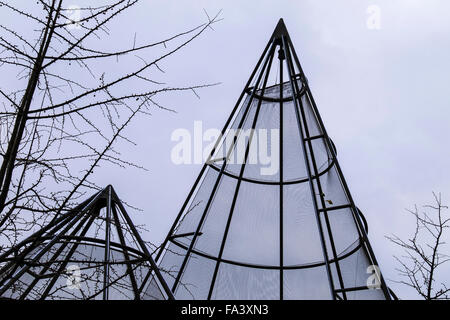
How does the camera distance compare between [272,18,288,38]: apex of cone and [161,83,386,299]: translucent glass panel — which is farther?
[161,83,386,299]: translucent glass panel

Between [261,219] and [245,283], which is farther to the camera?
[261,219]

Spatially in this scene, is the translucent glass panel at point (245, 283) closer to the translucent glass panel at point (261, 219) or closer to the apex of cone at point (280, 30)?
the translucent glass panel at point (261, 219)

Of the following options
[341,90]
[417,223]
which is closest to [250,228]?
[417,223]

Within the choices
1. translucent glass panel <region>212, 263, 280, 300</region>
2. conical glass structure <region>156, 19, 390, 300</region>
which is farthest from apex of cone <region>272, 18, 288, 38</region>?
translucent glass panel <region>212, 263, 280, 300</region>

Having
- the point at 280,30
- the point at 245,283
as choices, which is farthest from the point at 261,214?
the point at 280,30

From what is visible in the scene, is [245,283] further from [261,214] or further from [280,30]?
[280,30]

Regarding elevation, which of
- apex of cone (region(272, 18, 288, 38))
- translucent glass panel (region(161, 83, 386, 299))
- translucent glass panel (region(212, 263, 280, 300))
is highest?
apex of cone (region(272, 18, 288, 38))

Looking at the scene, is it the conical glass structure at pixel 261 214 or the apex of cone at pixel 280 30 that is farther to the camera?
the conical glass structure at pixel 261 214

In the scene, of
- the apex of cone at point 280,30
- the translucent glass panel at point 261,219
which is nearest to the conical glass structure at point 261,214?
the translucent glass panel at point 261,219

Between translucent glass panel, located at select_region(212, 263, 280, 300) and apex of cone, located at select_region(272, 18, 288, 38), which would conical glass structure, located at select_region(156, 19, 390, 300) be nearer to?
translucent glass panel, located at select_region(212, 263, 280, 300)

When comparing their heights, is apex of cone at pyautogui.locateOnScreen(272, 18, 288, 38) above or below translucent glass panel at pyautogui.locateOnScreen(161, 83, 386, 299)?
above

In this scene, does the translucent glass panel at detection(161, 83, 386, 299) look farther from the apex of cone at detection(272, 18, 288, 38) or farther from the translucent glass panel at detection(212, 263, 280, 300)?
the apex of cone at detection(272, 18, 288, 38)
